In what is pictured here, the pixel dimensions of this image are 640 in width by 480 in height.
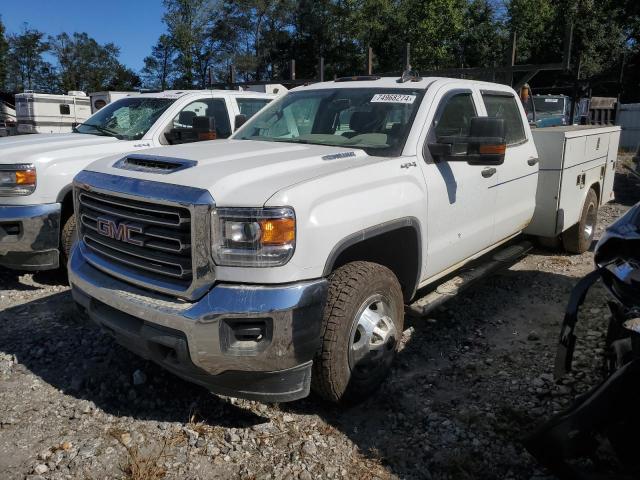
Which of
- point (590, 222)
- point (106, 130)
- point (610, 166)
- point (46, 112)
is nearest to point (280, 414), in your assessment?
point (106, 130)

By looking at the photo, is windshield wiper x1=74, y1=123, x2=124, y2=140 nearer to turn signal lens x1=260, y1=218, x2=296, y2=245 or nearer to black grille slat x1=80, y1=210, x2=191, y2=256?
black grille slat x1=80, y1=210, x2=191, y2=256

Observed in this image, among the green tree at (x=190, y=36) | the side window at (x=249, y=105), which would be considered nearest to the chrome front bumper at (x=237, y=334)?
the side window at (x=249, y=105)

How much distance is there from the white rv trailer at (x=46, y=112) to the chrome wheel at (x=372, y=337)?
638 inches

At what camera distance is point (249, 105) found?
730 cm

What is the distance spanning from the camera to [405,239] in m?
3.56

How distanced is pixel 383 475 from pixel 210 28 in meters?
50.4

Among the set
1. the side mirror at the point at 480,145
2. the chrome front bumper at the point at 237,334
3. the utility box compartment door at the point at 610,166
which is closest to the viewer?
the chrome front bumper at the point at 237,334

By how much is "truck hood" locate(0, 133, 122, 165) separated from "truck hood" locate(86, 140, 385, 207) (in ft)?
6.77

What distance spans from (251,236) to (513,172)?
300cm

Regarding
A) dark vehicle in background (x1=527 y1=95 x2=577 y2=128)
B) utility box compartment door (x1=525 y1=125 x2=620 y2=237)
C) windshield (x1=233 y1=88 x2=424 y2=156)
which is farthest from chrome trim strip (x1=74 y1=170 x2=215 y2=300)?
dark vehicle in background (x1=527 y1=95 x2=577 y2=128)

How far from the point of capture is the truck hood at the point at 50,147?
5.11 metres

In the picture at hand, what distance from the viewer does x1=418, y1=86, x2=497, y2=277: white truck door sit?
147 inches

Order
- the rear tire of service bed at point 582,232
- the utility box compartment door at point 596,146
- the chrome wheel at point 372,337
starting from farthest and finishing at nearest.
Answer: the rear tire of service bed at point 582,232, the utility box compartment door at point 596,146, the chrome wheel at point 372,337

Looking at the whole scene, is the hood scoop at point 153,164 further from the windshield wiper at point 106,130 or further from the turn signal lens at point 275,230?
the windshield wiper at point 106,130
